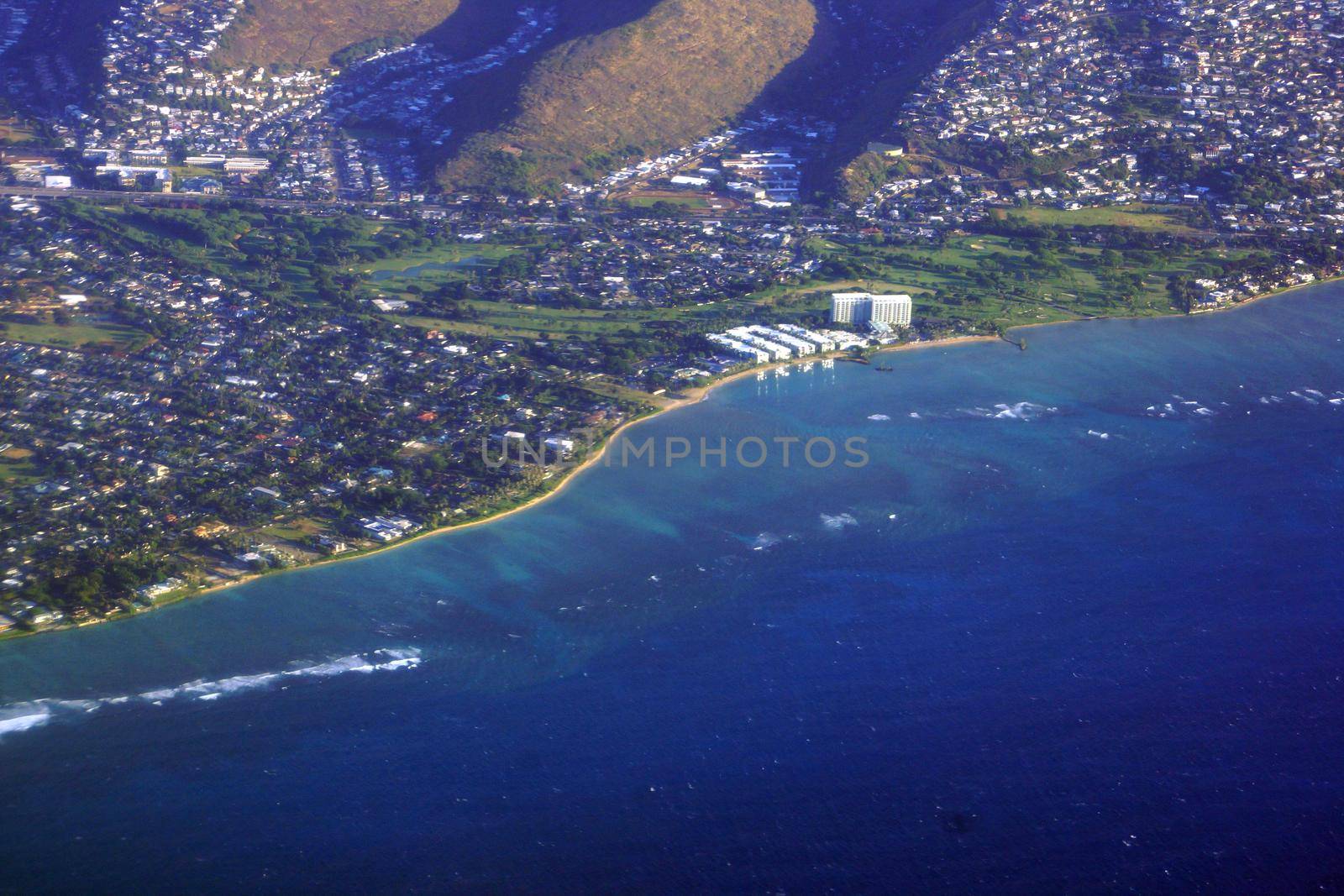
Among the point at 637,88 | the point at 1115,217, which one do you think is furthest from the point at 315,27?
the point at 1115,217

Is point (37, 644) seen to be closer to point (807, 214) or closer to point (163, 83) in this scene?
point (807, 214)

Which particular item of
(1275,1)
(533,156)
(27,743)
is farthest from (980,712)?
(1275,1)

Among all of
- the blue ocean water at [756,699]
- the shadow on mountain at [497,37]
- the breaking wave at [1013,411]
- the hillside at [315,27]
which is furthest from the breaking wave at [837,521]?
the hillside at [315,27]

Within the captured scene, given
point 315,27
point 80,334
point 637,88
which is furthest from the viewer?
point 315,27

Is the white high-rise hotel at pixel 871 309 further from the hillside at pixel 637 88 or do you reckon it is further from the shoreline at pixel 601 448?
the hillside at pixel 637 88

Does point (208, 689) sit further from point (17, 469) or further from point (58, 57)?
point (58, 57)
